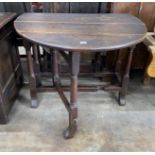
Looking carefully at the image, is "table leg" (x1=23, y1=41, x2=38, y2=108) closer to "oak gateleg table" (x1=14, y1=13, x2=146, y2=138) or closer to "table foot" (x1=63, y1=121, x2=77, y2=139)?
"oak gateleg table" (x1=14, y1=13, x2=146, y2=138)

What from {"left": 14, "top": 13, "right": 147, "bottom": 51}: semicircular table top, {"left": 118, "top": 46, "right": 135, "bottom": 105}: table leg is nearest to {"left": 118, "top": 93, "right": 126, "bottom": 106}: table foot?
{"left": 118, "top": 46, "right": 135, "bottom": 105}: table leg

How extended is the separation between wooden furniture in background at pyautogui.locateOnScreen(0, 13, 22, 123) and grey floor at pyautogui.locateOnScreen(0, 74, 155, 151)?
13 cm

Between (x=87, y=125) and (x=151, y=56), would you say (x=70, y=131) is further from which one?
(x=151, y=56)

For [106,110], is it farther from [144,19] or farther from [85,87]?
[144,19]

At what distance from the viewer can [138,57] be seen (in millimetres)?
2125

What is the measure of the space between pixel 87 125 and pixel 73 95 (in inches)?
17.4

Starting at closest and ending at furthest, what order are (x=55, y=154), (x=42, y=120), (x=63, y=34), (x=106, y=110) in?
(x=63, y=34), (x=55, y=154), (x=42, y=120), (x=106, y=110)

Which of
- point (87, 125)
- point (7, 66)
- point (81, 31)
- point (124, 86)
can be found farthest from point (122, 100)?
point (7, 66)

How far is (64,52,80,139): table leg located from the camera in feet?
3.88

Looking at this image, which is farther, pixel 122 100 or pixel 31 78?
pixel 122 100

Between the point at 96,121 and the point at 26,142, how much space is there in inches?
24.2

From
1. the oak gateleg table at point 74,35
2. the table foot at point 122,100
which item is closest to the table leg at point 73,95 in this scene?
the oak gateleg table at point 74,35

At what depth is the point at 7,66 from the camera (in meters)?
1.67

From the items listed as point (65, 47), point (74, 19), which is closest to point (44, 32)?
point (65, 47)
